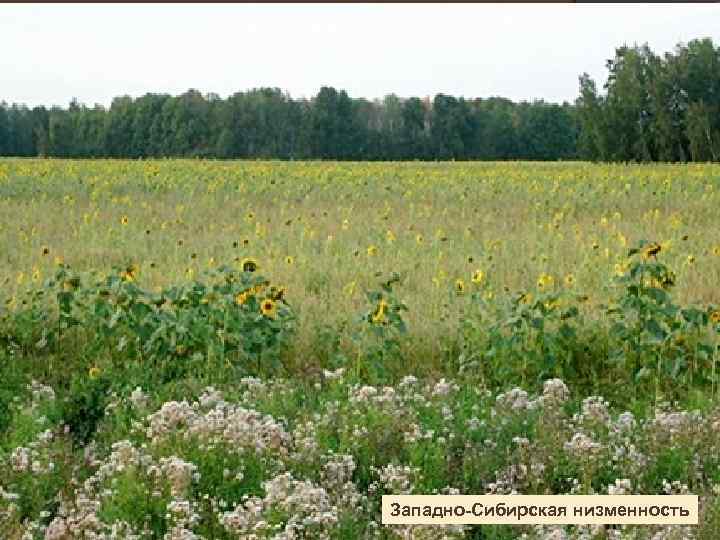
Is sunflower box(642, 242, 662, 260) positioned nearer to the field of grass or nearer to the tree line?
the field of grass

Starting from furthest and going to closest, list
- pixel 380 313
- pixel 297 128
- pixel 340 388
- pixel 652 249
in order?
pixel 297 128, pixel 380 313, pixel 652 249, pixel 340 388

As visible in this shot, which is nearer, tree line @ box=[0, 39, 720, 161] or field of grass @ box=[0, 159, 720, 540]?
field of grass @ box=[0, 159, 720, 540]

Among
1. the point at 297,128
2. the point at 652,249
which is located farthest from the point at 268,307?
the point at 297,128

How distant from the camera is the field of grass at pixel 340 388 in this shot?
191 inches

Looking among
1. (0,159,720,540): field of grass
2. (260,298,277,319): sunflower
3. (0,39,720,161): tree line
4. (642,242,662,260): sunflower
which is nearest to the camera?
(0,159,720,540): field of grass

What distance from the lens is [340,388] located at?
6414 millimetres

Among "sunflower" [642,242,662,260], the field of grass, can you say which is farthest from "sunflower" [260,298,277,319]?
"sunflower" [642,242,662,260]

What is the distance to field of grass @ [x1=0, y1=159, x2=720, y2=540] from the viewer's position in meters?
4.84

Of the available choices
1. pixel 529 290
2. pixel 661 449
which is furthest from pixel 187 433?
pixel 529 290

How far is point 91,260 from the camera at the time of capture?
1128 cm

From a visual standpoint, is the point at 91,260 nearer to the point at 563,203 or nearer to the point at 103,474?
the point at 103,474

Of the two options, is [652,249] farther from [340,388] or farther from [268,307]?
[268,307]

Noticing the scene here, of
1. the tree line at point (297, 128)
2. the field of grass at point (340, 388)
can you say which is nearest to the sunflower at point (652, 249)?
the field of grass at point (340, 388)

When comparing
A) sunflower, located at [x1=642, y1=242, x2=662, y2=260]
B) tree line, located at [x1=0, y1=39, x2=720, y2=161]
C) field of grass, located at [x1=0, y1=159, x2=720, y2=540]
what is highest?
tree line, located at [x1=0, y1=39, x2=720, y2=161]
